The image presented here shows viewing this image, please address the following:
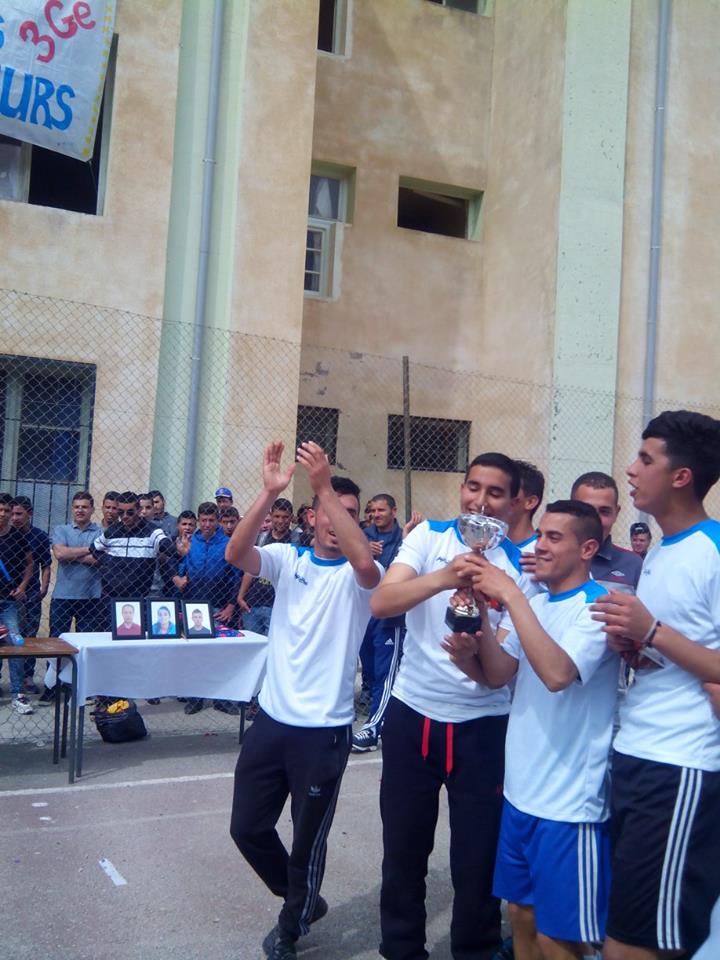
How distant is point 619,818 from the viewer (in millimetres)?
2982

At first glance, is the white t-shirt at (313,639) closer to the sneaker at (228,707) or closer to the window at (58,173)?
the sneaker at (228,707)

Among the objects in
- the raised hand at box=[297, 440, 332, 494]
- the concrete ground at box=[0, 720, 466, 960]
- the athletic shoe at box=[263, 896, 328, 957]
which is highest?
the raised hand at box=[297, 440, 332, 494]

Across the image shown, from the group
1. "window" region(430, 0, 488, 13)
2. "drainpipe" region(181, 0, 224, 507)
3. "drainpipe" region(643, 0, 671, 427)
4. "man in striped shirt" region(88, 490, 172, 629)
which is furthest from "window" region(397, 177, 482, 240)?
"man in striped shirt" region(88, 490, 172, 629)

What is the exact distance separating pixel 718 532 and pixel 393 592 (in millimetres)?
1110

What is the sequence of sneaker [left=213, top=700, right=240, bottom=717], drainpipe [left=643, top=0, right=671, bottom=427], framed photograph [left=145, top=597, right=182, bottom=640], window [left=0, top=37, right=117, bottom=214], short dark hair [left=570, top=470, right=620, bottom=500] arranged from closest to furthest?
short dark hair [left=570, top=470, right=620, bottom=500]
framed photograph [left=145, top=597, right=182, bottom=640]
sneaker [left=213, top=700, right=240, bottom=717]
window [left=0, top=37, right=117, bottom=214]
drainpipe [left=643, top=0, right=671, bottom=427]

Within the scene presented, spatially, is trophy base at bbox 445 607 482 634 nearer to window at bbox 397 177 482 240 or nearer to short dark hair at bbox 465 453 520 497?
short dark hair at bbox 465 453 520 497

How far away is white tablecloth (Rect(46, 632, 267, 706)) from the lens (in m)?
6.70

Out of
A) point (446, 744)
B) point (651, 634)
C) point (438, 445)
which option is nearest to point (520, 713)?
point (446, 744)

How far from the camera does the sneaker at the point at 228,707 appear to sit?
845 cm

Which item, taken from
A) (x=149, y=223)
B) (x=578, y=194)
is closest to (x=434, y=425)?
(x=578, y=194)

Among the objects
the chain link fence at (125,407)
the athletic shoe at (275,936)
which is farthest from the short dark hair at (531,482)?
the chain link fence at (125,407)

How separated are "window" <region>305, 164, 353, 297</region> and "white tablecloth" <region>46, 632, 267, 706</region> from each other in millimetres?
6907

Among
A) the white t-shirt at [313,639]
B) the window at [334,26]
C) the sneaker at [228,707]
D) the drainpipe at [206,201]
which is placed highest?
the window at [334,26]

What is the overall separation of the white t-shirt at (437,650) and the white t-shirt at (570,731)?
0.99 feet
